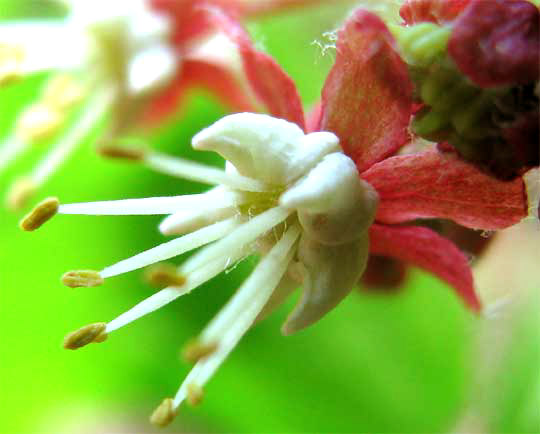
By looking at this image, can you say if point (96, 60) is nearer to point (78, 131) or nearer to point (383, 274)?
point (78, 131)

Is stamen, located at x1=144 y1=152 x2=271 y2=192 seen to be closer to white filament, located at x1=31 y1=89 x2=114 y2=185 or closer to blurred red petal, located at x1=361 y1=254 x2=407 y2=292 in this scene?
blurred red petal, located at x1=361 y1=254 x2=407 y2=292

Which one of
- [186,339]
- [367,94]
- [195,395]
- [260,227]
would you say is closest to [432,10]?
[367,94]

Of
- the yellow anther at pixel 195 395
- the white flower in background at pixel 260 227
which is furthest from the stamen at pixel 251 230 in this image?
the yellow anther at pixel 195 395

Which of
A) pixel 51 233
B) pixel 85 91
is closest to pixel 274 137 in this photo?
pixel 85 91

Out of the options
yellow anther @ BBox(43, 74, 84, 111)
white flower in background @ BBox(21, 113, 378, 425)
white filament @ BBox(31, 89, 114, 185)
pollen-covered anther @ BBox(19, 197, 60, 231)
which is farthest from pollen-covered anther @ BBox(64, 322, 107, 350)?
yellow anther @ BBox(43, 74, 84, 111)

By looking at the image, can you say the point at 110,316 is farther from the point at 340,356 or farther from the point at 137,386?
the point at 340,356

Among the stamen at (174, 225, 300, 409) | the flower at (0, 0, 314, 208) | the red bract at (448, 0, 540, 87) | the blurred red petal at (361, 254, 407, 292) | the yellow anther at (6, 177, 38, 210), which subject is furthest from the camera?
the flower at (0, 0, 314, 208)
